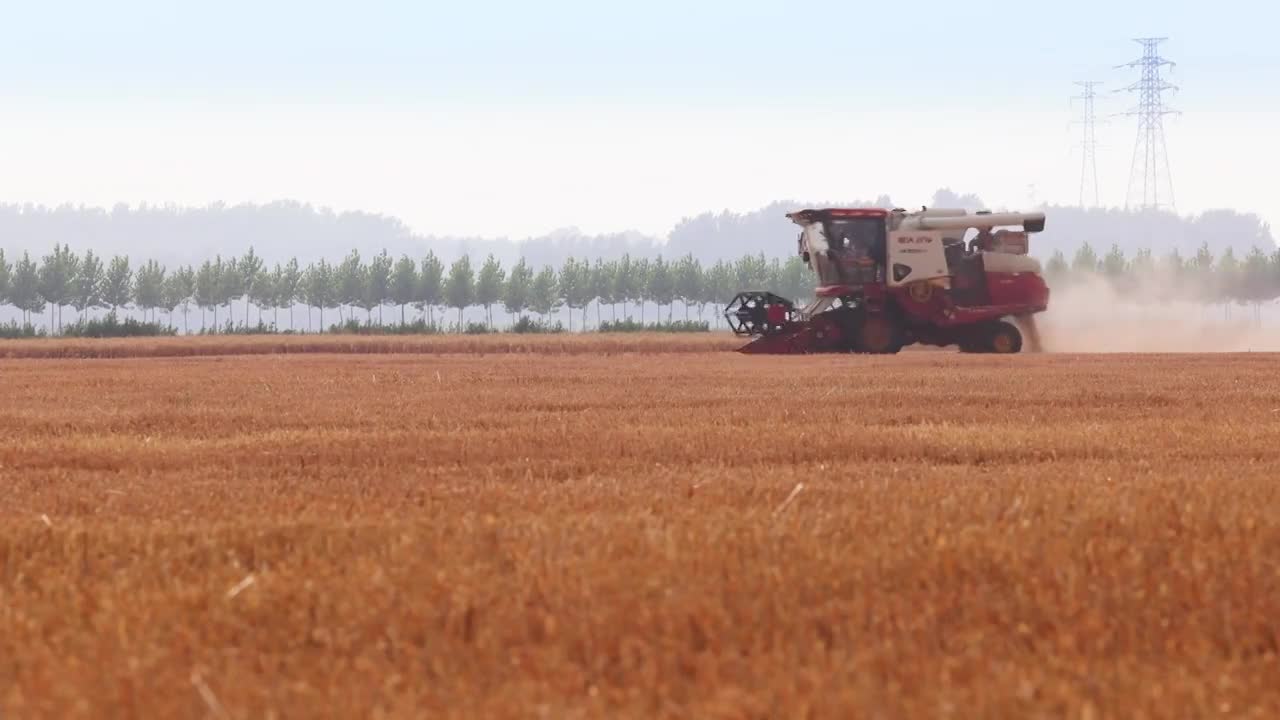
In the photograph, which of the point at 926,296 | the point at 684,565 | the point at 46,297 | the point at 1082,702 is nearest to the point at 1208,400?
the point at 684,565

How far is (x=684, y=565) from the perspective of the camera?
17.7ft

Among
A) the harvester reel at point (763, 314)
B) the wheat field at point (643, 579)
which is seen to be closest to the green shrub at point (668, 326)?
the harvester reel at point (763, 314)

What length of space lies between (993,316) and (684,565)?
98.3ft

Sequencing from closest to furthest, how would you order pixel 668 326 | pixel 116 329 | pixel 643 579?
1. pixel 643 579
2. pixel 116 329
3. pixel 668 326

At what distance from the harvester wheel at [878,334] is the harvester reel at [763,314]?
1416 millimetres

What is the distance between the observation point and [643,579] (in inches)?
204

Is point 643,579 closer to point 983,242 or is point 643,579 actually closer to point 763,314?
point 763,314

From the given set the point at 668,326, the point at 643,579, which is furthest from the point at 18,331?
the point at 643,579

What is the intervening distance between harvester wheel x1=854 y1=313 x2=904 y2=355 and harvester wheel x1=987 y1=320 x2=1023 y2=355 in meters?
2.31

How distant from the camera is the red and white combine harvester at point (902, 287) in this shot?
33.6 m

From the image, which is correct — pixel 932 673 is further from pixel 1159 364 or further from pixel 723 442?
pixel 1159 364

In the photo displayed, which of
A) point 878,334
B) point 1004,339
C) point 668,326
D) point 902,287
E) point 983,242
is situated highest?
point 983,242

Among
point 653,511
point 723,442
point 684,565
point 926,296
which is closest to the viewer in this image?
point 684,565

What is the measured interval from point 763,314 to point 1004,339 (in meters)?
5.19
